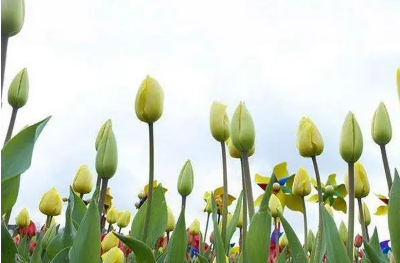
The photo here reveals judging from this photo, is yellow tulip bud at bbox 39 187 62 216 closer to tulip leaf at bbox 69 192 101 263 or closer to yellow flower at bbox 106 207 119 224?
yellow flower at bbox 106 207 119 224

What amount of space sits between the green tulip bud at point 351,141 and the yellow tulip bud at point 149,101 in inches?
17.2

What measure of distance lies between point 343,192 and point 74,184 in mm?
1977

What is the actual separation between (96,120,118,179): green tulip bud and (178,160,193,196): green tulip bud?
60 centimetres

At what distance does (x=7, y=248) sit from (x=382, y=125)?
0.96m

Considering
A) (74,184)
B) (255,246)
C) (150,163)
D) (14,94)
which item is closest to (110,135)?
(150,163)

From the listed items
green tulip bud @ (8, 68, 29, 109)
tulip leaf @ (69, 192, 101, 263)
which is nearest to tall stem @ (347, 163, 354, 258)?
tulip leaf @ (69, 192, 101, 263)

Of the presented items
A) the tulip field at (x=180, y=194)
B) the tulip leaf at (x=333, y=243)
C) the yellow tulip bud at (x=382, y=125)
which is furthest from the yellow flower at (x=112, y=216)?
the tulip leaf at (x=333, y=243)

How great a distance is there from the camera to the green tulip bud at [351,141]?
4.58 feet

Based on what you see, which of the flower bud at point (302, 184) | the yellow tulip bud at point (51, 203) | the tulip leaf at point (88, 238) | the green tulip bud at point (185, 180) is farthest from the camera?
the yellow tulip bud at point (51, 203)

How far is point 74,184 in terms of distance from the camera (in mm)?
1894

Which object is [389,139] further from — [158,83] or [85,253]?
[85,253]

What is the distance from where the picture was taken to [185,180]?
186 centimetres

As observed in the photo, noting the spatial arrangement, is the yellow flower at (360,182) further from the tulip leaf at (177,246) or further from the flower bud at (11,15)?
the flower bud at (11,15)

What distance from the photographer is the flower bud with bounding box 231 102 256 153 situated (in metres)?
1.35
